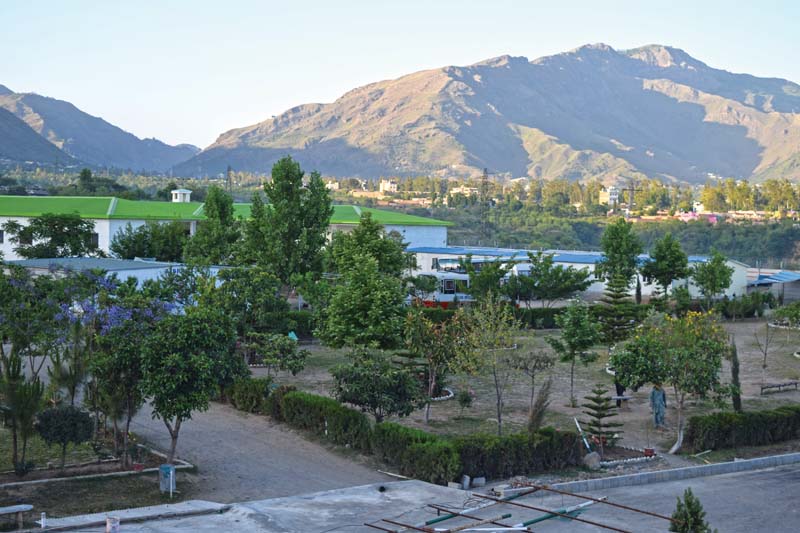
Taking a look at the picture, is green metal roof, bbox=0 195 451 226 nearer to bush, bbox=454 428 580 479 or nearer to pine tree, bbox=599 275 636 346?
pine tree, bbox=599 275 636 346

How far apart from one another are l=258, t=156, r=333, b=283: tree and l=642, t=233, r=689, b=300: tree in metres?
18.3

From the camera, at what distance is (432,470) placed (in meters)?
17.6

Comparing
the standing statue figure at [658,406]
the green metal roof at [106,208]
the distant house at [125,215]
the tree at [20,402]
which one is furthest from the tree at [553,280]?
the tree at [20,402]

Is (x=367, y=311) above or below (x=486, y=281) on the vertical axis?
above

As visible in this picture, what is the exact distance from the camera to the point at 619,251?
48969 millimetres

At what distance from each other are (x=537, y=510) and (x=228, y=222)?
32.6 meters

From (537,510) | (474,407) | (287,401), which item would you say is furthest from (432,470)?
(474,407)

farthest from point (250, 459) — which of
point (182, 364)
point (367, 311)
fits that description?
point (367, 311)

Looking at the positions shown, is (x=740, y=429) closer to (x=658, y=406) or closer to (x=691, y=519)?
(x=658, y=406)

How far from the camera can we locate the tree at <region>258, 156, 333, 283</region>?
37.9 metres

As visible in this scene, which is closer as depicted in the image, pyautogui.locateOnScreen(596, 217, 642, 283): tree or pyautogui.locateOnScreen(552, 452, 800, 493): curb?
pyautogui.locateOnScreen(552, 452, 800, 493): curb

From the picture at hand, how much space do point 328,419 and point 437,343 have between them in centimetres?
368

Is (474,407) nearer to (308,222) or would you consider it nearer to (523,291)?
(308,222)

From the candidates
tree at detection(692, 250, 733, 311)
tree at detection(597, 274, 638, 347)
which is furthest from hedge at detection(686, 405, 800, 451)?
tree at detection(692, 250, 733, 311)
